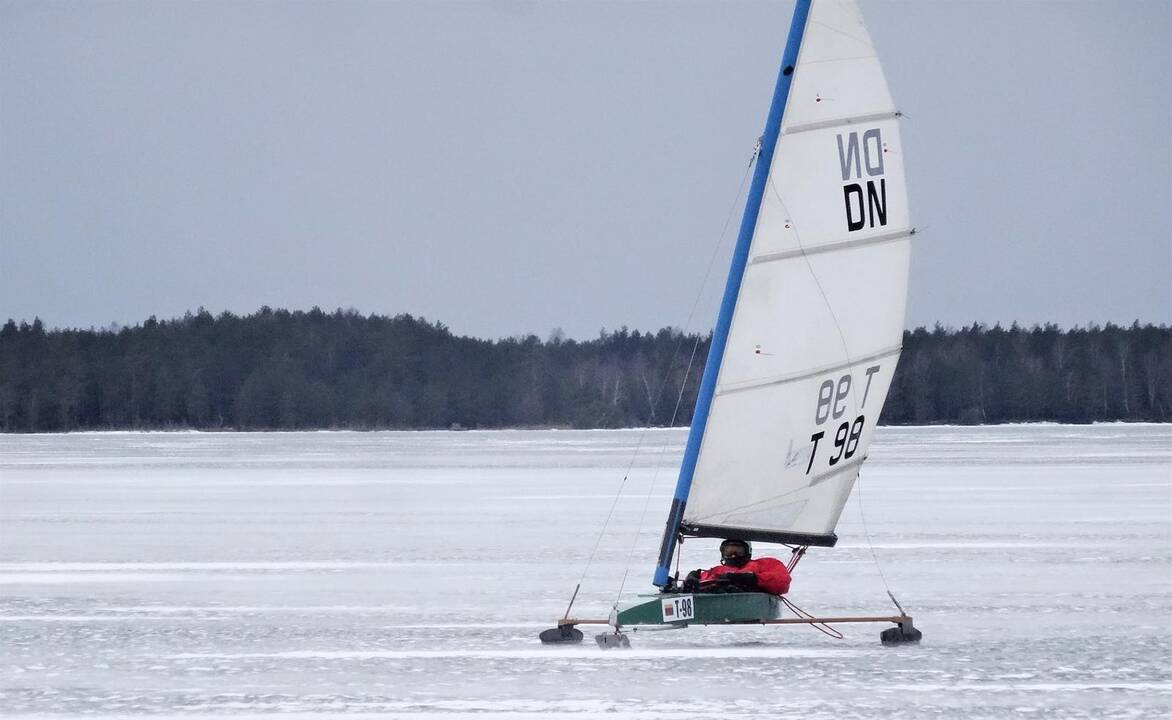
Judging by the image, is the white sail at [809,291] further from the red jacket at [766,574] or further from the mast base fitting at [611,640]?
the mast base fitting at [611,640]

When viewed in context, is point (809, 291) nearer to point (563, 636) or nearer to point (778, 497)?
point (778, 497)

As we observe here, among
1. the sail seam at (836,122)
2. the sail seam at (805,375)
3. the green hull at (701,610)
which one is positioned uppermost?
the sail seam at (836,122)

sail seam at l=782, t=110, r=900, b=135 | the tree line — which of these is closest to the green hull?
sail seam at l=782, t=110, r=900, b=135

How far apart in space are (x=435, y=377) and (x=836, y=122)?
136m

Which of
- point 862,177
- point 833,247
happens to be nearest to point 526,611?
point 833,247

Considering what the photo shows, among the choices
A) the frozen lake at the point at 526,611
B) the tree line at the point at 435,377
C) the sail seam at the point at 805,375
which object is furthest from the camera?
the tree line at the point at 435,377

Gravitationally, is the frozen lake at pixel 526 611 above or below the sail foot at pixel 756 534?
below

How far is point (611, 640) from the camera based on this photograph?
10625 millimetres

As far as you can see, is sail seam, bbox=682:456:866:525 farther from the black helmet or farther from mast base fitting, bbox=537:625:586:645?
mast base fitting, bbox=537:625:586:645

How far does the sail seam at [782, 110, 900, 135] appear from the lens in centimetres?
1041

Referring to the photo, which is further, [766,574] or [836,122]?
[766,574]

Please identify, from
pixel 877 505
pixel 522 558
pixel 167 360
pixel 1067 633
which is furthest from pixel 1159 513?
pixel 167 360

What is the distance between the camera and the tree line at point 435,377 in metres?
127

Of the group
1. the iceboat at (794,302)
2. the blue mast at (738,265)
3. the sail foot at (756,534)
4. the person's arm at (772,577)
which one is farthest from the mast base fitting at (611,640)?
the person's arm at (772,577)
